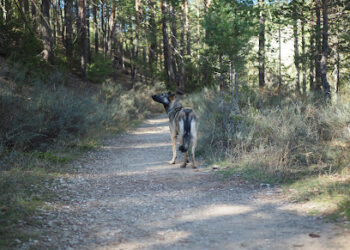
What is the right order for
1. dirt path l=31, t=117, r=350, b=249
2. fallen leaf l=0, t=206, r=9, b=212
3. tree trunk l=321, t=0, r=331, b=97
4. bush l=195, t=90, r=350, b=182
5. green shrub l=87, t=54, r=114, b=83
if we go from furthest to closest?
green shrub l=87, t=54, r=114, b=83, tree trunk l=321, t=0, r=331, b=97, bush l=195, t=90, r=350, b=182, fallen leaf l=0, t=206, r=9, b=212, dirt path l=31, t=117, r=350, b=249

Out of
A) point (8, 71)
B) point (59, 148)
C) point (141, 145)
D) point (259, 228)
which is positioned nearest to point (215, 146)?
point (141, 145)

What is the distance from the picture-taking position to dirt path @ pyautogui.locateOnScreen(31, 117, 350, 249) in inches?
140

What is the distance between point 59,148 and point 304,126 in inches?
256

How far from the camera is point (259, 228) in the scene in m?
3.91

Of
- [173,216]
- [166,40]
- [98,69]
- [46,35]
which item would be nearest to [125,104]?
[46,35]

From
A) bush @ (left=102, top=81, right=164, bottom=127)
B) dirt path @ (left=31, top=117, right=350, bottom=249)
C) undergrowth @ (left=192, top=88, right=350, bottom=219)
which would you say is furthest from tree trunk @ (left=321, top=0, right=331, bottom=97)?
bush @ (left=102, top=81, right=164, bottom=127)

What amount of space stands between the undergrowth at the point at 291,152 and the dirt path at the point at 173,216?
508 millimetres

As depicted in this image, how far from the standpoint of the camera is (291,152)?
6773 mm

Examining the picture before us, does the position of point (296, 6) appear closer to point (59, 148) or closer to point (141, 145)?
point (141, 145)

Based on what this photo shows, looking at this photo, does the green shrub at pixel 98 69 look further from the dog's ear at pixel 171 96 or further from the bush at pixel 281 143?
the dog's ear at pixel 171 96

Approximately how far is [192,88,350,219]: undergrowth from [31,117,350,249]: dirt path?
20.0 inches

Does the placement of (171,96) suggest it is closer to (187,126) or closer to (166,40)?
(187,126)

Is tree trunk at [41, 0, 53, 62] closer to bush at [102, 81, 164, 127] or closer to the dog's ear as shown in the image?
bush at [102, 81, 164, 127]

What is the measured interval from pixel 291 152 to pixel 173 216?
11.6ft
